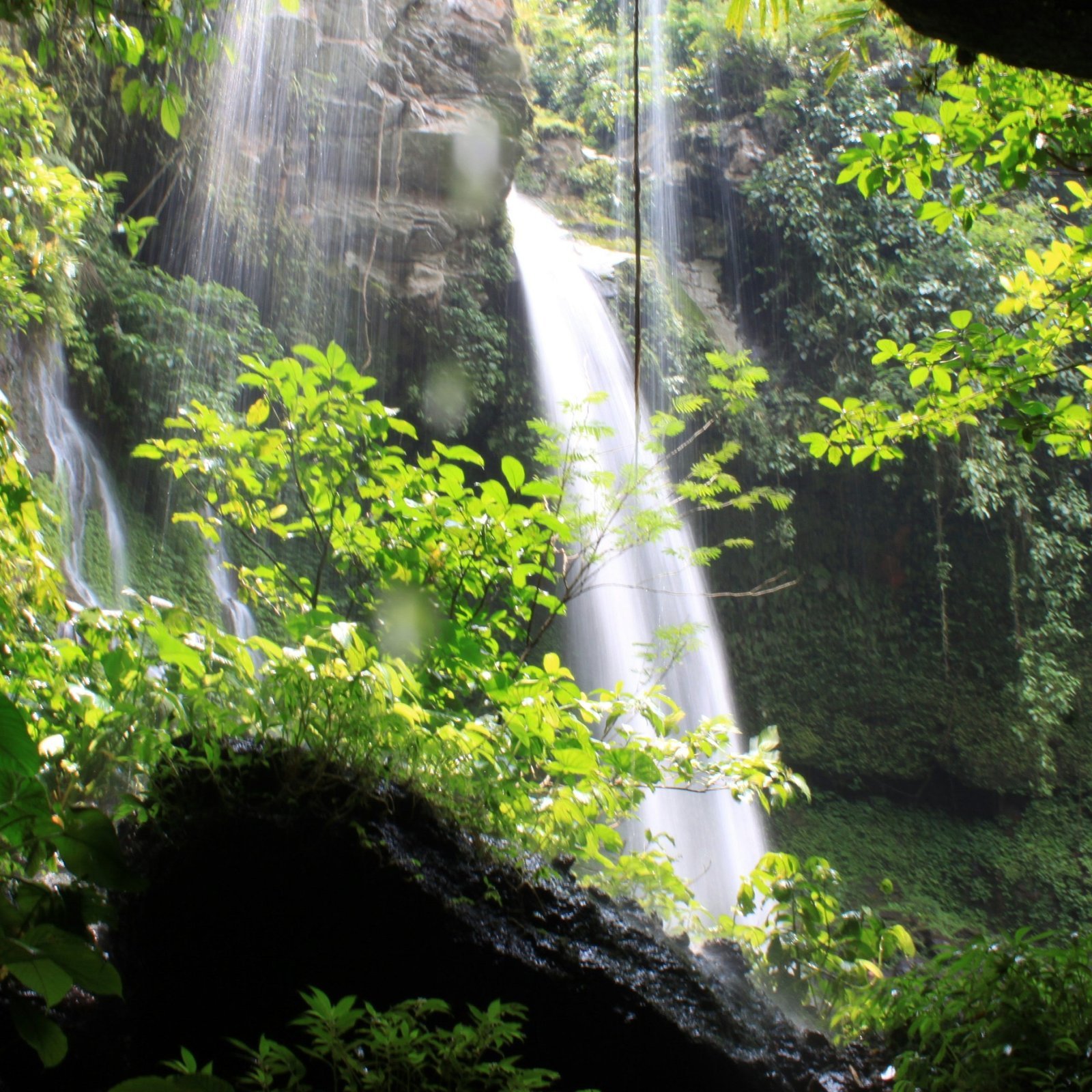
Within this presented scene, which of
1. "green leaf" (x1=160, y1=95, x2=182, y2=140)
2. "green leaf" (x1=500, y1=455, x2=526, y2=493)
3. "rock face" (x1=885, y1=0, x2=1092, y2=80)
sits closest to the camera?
"rock face" (x1=885, y1=0, x2=1092, y2=80)

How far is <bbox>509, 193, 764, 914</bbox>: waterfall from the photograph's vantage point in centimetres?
816

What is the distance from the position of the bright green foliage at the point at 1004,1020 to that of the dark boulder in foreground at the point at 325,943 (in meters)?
0.56

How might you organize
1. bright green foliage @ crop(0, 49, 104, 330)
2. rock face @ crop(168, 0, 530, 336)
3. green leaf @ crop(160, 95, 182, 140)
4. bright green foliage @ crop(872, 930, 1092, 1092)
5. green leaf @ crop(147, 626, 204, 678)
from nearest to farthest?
green leaf @ crop(147, 626, 204, 678), bright green foliage @ crop(872, 930, 1092, 1092), green leaf @ crop(160, 95, 182, 140), bright green foliage @ crop(0, 49, 104, 330), rock face @ crop(168, 0, 530, 336)

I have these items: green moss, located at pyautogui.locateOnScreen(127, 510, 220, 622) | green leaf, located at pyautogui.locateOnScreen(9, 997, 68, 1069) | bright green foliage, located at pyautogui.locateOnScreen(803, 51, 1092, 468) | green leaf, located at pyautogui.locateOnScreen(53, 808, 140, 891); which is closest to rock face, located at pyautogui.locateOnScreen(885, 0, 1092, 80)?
bright green foliage, located at pyautogui.locateOnScreen(803, 51, 1092, 468)

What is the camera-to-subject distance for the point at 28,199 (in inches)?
178

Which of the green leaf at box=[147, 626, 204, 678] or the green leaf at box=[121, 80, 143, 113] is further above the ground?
the green leaf at box=[121, 80, 143, 113]

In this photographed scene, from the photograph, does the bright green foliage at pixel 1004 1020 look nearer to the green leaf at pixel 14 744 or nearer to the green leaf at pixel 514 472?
the green leaf at pixel 514 472

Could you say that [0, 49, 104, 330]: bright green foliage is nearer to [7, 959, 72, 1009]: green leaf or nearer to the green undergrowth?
[7, 959, 72, 1009]: green leaf

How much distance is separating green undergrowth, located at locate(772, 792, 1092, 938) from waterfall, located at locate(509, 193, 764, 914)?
1.00m

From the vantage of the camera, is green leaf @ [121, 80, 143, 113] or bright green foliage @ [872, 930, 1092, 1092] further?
green leaf @ [121, 80, 143, 113]

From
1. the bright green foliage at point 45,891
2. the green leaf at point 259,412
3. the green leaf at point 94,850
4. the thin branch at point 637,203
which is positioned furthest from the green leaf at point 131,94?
the green leaf at point 94,850

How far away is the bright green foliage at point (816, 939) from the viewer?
328 cm

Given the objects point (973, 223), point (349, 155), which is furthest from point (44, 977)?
point (349, 155)

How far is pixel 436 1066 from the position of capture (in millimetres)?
1596
